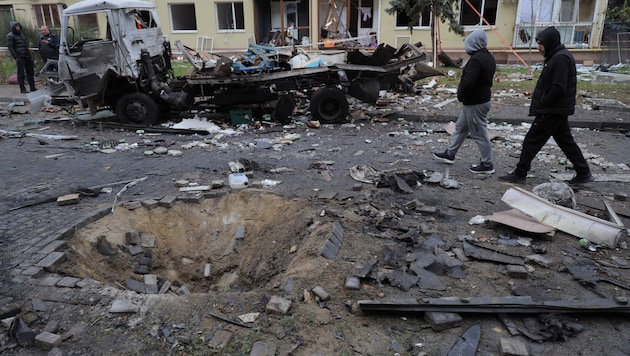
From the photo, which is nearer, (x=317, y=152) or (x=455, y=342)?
(x=455, y=342)

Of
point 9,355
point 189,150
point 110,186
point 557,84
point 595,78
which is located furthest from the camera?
point 595,78

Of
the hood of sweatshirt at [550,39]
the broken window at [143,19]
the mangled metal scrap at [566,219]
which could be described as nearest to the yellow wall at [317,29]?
the broken window at [143,19]

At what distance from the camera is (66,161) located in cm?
643

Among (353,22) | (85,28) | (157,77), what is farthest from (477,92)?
(85,28)

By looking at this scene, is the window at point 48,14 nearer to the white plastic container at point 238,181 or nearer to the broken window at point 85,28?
the broken window at point 85,28

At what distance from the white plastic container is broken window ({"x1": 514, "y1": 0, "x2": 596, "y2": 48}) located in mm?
16287

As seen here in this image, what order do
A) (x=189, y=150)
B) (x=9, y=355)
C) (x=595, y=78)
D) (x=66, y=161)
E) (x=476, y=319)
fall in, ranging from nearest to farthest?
(x=9, y=355) < (x=476, y=319) < (x=66, y=161) < (x=189, y=150) < (x=595, y=78)

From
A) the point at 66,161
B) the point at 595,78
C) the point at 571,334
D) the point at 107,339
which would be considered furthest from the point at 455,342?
the point at 595,78

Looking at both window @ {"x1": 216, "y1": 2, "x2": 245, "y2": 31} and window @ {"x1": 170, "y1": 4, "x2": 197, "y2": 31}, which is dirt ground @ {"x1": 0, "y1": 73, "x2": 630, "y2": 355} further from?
window @ {"x1": 170, "y1": 4, "x2": 197, "y2": 31}

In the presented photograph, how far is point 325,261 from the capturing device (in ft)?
10.9

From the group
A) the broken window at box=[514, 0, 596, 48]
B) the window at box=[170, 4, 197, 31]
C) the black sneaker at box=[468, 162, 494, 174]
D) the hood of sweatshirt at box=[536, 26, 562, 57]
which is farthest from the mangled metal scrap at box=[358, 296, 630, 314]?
the window at box=[170, 4, 197, 31]

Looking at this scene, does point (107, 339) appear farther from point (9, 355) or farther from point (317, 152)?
point (317, 152)

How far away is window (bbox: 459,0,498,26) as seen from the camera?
17.9 metres

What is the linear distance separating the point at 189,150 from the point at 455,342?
556 cm
